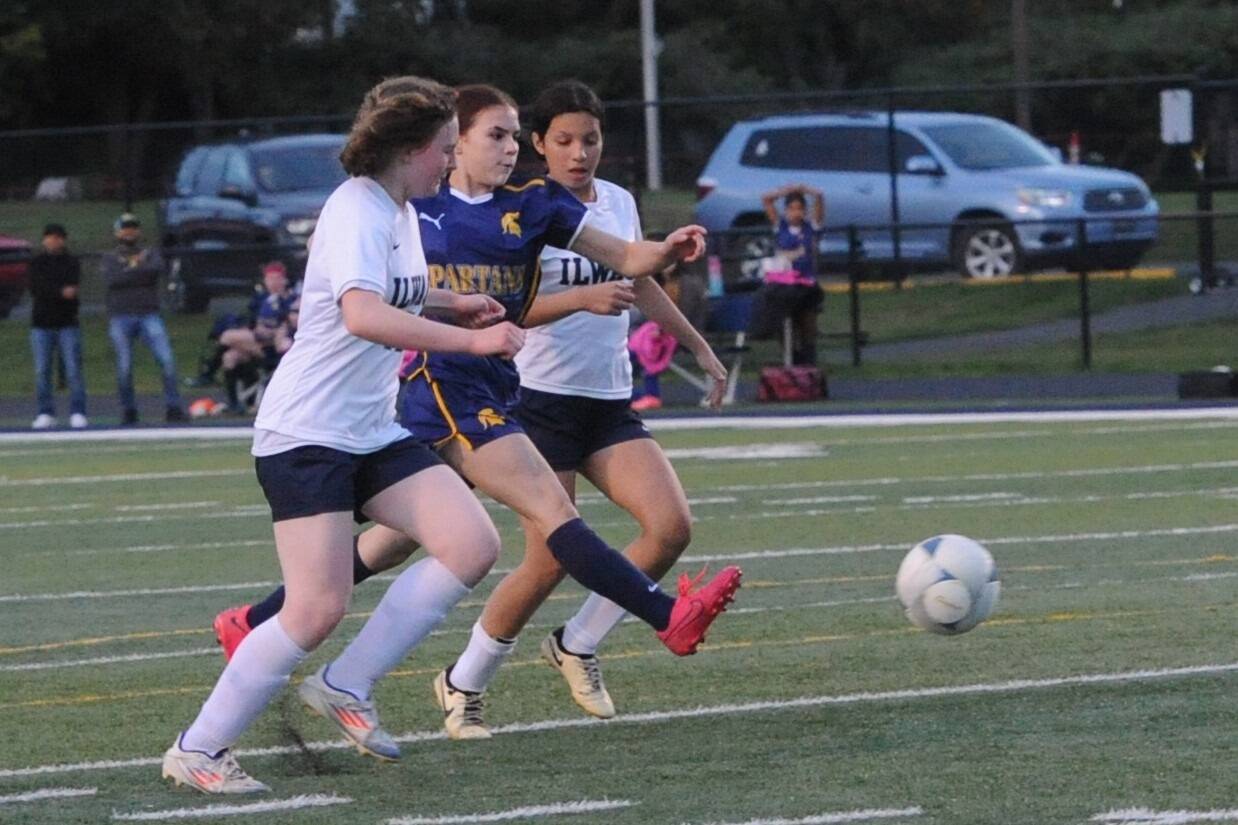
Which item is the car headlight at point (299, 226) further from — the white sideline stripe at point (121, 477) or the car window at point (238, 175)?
the white sideline stripe at point (121, 477)

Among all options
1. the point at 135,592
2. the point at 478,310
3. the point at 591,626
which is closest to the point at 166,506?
the point at 135,592

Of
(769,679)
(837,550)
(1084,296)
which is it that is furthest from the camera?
(1084,296)

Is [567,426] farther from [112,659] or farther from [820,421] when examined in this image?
[820,421]

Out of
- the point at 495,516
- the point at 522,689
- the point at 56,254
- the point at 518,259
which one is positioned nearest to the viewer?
the point at 518,259

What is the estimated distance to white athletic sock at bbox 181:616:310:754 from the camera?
6023 millimetres

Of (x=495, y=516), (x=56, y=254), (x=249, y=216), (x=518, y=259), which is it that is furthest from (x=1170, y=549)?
(x=249, y=216)

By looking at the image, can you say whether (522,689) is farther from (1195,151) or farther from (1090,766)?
(1195,151)

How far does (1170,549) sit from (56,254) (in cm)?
1320

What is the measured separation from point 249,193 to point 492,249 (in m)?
19.9

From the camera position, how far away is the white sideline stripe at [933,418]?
60.1 ft

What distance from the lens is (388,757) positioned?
641 cm

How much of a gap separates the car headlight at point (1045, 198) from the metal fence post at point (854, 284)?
1.97 m

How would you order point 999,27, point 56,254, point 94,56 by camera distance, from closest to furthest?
point 56,254 → point 94,56 → point 999,27

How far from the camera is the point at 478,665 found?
6984 millimetres
